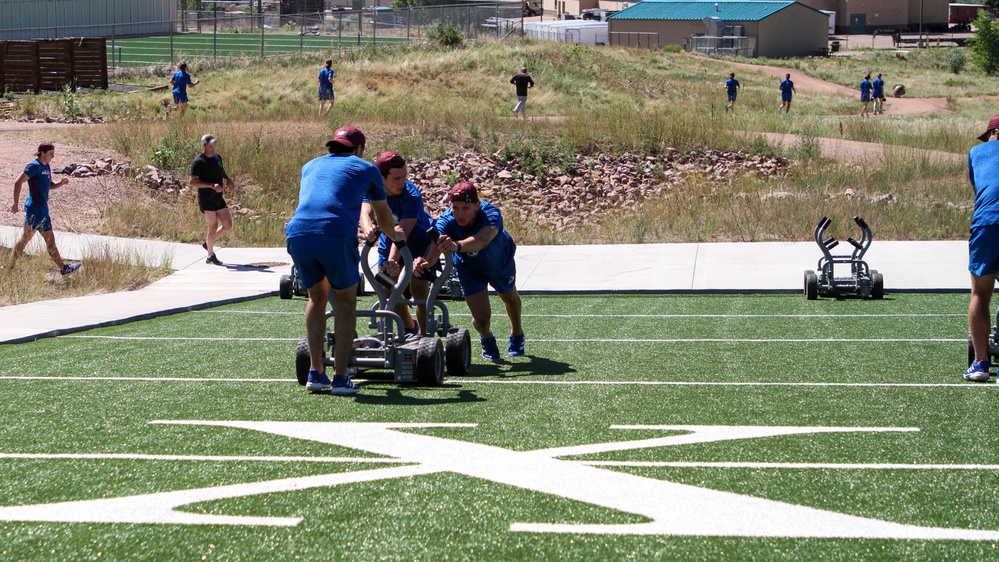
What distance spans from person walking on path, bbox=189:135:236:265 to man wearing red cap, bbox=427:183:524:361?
7.69 metres

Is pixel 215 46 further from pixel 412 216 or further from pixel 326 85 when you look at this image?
pixel 412 216

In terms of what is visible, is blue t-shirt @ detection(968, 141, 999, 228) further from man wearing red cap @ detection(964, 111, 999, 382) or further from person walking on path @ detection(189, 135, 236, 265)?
person walking on path @ detection(189, 135, 236, 265)

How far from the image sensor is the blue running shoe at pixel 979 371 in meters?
7.89

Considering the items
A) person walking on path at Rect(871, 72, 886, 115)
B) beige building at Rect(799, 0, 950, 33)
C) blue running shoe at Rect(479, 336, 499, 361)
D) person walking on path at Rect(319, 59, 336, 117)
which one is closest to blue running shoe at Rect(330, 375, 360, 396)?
blue running shoe at Rect(479, 336, 499, 361)

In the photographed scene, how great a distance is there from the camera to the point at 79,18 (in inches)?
2267

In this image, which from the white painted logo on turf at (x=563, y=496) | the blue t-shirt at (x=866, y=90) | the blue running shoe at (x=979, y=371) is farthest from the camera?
the blue t-shirt at (x=866, y=90)

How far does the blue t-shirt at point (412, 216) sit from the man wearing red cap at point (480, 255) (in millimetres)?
247

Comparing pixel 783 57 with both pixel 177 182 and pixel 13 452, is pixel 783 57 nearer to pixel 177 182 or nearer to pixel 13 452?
pixel 177 182

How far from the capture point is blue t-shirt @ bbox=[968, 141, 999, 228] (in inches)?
291

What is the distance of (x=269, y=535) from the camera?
4879 millimetres

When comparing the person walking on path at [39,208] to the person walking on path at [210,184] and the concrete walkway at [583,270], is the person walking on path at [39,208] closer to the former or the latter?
the concrete walkway at [583,270]

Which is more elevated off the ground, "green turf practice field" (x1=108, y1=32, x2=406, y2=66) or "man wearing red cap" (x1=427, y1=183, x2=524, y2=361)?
"green turf practice field" (x1=108, y1=32, x2=406, y2=66)

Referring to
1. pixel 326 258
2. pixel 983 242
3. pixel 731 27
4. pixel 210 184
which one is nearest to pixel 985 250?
pixel 983 242

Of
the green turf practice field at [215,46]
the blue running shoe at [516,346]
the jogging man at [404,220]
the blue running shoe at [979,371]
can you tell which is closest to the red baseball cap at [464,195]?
the jogging man at [404,220]
